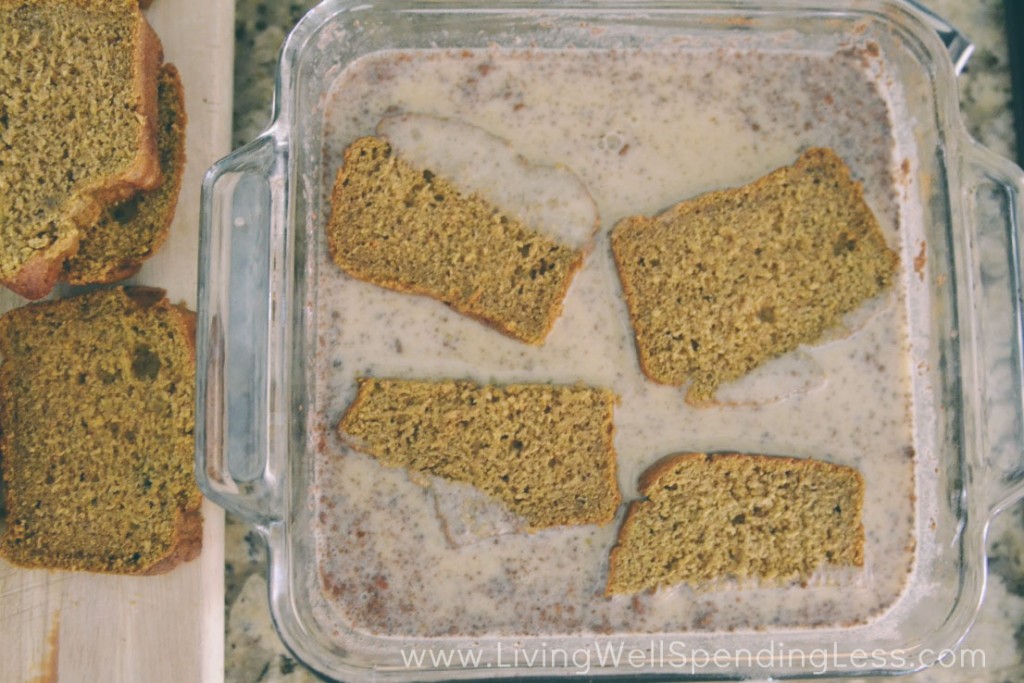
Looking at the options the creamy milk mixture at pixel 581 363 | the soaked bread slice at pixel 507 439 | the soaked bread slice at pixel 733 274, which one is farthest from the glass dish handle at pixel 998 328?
the soaked bread slice at pixel 507 439

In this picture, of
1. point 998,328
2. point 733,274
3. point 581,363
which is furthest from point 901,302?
point 581,363

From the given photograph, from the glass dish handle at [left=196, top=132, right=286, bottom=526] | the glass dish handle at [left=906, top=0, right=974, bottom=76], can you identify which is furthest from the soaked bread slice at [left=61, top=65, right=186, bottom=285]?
the glass dish handle at [left=906, top=0, right=974, bottom=76]

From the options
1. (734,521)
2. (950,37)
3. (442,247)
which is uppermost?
(950,37)

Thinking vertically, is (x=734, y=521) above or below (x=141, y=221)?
below

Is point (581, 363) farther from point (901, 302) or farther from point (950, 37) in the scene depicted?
point (950, 37)

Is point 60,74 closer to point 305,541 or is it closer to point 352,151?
point 352,151

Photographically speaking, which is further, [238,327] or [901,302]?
[901,302]

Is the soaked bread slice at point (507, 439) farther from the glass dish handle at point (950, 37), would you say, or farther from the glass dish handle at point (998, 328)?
the glass dish handle at point (950, 37)
